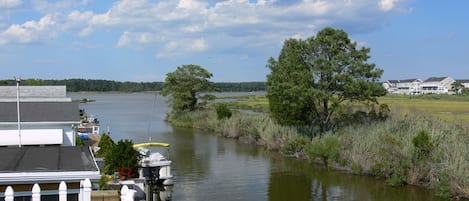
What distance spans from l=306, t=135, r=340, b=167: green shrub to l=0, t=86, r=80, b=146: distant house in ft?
41.9

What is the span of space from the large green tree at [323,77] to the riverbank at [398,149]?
158cm

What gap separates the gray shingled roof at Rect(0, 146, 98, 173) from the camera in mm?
7352

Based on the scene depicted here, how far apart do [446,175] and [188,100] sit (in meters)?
38.5

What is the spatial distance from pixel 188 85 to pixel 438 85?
275 ft

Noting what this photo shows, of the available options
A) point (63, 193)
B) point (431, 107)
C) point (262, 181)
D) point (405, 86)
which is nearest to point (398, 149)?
point (262, 181)

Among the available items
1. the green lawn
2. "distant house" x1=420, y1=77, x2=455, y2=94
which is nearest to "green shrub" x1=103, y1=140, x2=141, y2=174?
the green lawn

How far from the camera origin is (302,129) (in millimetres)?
30625

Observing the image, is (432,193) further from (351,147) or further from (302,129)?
(302,129)

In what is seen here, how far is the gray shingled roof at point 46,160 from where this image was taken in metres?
7.35

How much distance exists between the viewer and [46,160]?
8133 millimetres

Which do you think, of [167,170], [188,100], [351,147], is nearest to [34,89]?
[167,170]

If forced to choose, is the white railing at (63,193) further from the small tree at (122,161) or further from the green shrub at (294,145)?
the green shrub at (294,145)

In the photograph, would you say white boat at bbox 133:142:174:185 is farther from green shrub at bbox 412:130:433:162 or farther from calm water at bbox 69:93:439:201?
green shrub at bbox 412:130:433:162

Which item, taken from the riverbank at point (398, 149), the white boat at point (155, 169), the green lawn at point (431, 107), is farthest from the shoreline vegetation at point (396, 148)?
the white boat at point (155, 169)
